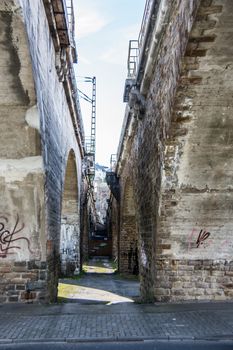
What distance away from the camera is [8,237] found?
6707 millimetres

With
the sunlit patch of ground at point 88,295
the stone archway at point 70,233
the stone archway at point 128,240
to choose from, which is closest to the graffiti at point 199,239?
the sunlit patch of ground at point 88,295

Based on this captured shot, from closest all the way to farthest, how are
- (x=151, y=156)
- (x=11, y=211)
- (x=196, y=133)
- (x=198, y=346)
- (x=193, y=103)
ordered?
(x=198, y=346), (x=193, y=103), (x=196, y=133), (x=11, y=211), (x=151, y=156)

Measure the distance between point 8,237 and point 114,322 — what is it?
2.20 m

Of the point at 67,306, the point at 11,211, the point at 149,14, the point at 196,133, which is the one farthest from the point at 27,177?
the point at 149,14

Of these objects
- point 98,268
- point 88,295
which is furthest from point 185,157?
point 98,268

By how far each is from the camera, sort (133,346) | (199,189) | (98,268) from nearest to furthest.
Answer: (133,346)
(199,189)
(98,268)

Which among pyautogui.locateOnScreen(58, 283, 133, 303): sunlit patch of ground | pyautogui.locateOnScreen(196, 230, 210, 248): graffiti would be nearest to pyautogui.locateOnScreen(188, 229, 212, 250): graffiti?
pyautogui.locateOnScreen(196, 230, 210, 248): graffiti

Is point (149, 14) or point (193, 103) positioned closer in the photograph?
point (193, 103)

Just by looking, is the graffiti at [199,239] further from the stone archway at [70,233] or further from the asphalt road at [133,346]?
the stone archway at [70,233]

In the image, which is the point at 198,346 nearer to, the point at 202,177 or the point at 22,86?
the point at 202,177

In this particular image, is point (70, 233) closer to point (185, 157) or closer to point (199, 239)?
point (199, 239)

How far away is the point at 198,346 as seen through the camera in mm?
4574

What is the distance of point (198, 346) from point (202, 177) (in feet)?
9.40

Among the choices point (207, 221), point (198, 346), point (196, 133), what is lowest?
point (198, 346)
